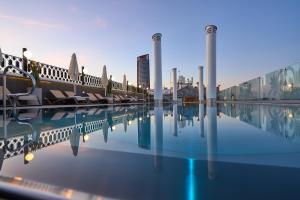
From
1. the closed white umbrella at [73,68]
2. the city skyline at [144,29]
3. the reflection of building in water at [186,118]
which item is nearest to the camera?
the reflection of building in water at [186,118]

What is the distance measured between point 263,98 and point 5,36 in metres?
13.8

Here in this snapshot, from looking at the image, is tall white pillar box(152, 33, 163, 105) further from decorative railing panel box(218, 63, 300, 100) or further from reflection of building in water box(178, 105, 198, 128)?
reflection of building in water box(178, 105, 198, 128)

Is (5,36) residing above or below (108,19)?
below

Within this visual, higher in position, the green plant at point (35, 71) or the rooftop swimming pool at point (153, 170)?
the green plant at point (35, 71)

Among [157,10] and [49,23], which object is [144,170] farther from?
[157,10]

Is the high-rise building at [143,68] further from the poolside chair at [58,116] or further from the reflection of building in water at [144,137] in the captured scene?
the reflection of building in water at [144,137]

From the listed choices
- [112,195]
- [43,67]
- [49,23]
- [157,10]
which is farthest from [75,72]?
[112,195]

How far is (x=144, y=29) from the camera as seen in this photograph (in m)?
14.4

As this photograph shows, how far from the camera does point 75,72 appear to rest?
11.9 meters

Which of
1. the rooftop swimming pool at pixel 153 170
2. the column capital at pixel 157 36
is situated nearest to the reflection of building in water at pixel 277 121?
the rooftop swimming pool at pixel 153 170

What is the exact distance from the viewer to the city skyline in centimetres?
1020

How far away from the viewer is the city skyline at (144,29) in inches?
401

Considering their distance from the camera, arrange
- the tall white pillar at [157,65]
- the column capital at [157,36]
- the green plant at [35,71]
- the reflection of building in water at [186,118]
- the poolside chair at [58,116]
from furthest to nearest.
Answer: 1. the column capital at [157,36]
2. the tall white pillar at [157,65]
3. the green plant at [35,71]
4. the poolside chair at [58,116]
5. the reflection of building in water at [186,118]

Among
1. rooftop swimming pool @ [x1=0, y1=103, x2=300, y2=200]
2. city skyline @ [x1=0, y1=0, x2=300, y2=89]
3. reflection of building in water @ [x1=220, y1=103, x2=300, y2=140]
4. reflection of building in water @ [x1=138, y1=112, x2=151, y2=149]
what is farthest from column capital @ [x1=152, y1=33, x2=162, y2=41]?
rooftop swimming pool @ [x1=0, y1=103, x2=300, y2=200]
